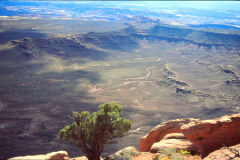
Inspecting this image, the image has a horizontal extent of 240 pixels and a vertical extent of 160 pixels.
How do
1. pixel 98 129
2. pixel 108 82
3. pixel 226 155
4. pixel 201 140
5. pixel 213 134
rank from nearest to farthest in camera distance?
pixel 226 155 < pixel 201 140 < pixel 213 134 < pixel 98 129 < pixel 108 82

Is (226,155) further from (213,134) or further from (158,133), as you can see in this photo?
(158,133)

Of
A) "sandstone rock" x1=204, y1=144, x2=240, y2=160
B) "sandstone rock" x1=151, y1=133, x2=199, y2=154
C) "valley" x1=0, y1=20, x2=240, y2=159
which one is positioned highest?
"sandstone rock" x1=204, y1=144, x2=240, y2=160

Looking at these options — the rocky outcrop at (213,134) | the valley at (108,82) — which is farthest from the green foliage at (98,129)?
the valley at (108,82)

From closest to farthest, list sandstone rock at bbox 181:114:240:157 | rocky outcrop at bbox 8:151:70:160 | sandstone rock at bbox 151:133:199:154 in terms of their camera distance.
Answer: rocky outcrop at bbox 8:151:70:160, sandstone rock at bbox 181:114:240:157, sandstone rock at bbox 151:133:199:154

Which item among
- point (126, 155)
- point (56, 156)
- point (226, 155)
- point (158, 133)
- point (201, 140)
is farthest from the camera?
point (158, 133)

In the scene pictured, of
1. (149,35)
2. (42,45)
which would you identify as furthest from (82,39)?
(149,35)

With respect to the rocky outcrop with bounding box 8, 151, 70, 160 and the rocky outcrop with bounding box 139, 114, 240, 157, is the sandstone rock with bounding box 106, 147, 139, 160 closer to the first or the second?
the rocky outcrop with bounding box 8, 151, 70, 160

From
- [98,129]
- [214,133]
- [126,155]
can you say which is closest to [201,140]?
[214,133]

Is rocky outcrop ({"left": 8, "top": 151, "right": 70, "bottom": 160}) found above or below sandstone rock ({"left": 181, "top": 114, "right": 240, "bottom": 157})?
below

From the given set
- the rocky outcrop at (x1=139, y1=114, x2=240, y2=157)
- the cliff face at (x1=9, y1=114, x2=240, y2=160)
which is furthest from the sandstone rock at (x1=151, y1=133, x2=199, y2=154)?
the rocky outcrop at (x1=139, y1=114, x2=240, y2=157)
